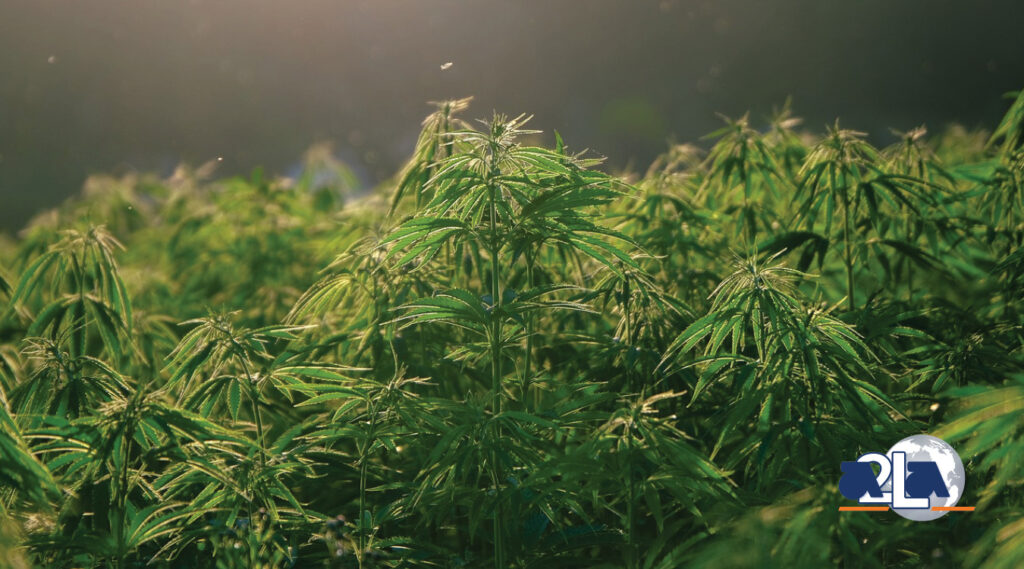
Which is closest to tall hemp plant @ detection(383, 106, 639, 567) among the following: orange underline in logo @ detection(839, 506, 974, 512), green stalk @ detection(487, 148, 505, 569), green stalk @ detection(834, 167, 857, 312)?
green stalk @ detection(487, 148, 505, 569)

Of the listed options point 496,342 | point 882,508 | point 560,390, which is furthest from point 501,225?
point 882,508

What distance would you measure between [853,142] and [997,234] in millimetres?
347

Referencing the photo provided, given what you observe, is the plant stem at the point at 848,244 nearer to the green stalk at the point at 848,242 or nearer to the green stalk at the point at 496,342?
the green stalk at the point at 848,242

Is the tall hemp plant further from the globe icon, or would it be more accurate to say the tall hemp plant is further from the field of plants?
the globe icon

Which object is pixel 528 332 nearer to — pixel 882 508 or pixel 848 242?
pixel 882 508

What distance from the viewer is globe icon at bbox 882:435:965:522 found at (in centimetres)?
114

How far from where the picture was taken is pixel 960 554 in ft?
3.19

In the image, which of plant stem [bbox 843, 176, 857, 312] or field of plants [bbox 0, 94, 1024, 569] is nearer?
field of plants [bbox 0, 94, 1024, 569]

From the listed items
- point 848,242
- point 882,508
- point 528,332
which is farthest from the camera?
point 848,242

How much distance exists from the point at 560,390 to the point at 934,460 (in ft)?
1.82

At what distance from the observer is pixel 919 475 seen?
114cm

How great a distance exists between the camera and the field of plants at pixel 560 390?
1.09 m

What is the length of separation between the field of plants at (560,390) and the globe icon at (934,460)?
2 centimetres

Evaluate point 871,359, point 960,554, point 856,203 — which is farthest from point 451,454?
point 856,203
